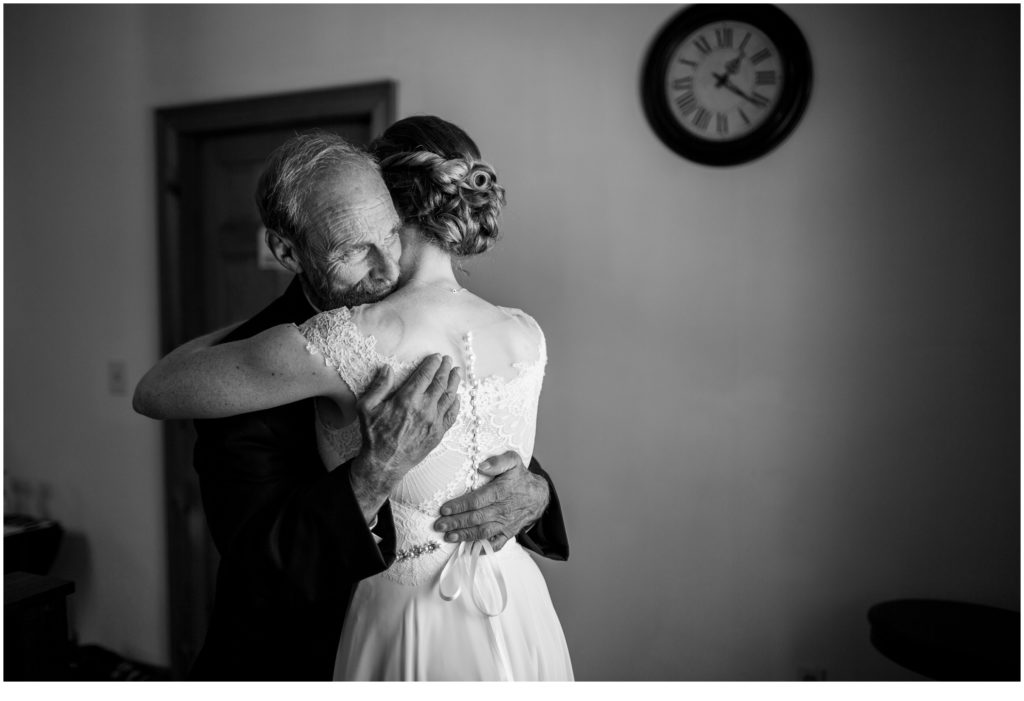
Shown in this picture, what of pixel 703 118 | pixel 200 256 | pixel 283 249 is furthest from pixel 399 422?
pixel 200 256

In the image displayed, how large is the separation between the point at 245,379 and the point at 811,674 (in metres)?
1.89

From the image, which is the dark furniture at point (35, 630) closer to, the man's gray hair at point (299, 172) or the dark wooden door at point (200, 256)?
the man's gray hair at point (299, 172)

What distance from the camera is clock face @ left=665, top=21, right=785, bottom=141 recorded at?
2.02 meters

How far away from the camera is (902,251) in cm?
195

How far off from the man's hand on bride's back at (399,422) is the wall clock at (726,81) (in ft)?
4.48

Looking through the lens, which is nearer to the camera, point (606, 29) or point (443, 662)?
point (443, 662)

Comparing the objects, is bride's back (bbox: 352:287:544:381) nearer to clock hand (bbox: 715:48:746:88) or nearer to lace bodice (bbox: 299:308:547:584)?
lace bodice (bbox: 299:308:547:584)

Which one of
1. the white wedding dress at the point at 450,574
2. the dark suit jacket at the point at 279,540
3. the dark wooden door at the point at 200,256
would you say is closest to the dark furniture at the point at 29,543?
the dark wooden door at the point at 200,256

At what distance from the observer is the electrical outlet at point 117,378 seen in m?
2.85

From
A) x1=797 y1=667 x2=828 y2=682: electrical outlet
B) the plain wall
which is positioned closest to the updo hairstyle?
the plain wall

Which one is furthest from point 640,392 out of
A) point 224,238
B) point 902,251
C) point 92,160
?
point 92,160

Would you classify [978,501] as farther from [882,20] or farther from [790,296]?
[882,20]

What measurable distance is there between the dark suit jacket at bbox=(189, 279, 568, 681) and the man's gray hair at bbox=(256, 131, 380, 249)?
0.27 m

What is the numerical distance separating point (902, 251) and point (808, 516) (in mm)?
780
